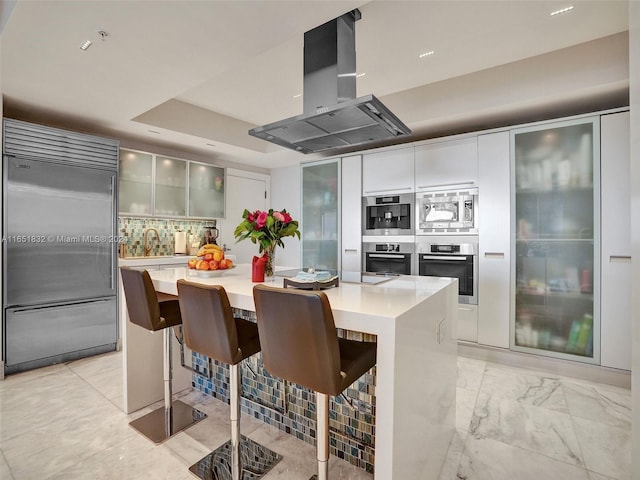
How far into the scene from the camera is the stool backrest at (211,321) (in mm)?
1479

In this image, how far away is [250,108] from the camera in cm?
387

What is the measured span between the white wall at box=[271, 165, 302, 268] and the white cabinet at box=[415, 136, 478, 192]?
2285 millimetres

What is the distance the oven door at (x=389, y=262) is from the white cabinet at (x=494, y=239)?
0.75 metres

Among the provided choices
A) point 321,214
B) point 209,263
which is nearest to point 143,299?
point 209,263

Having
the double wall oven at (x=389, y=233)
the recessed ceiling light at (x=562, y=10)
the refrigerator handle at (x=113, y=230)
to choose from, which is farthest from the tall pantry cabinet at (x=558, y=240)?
the refrigerator handle at (x=113, y=230)

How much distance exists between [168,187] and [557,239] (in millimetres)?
4243

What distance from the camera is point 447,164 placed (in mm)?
3385

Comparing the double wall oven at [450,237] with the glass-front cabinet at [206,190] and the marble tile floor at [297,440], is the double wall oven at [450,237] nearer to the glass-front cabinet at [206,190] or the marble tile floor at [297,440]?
the marble tile floor at [297,440]

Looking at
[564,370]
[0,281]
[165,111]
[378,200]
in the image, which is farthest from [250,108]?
[564,370]

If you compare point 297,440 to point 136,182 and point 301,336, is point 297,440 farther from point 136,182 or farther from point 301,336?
point 136,182

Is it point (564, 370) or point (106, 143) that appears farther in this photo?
point (106, 143)

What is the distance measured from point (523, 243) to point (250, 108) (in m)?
3.20

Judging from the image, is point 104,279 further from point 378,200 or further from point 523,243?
point 523,243

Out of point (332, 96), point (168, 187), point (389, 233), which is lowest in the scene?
point (389, 233)
